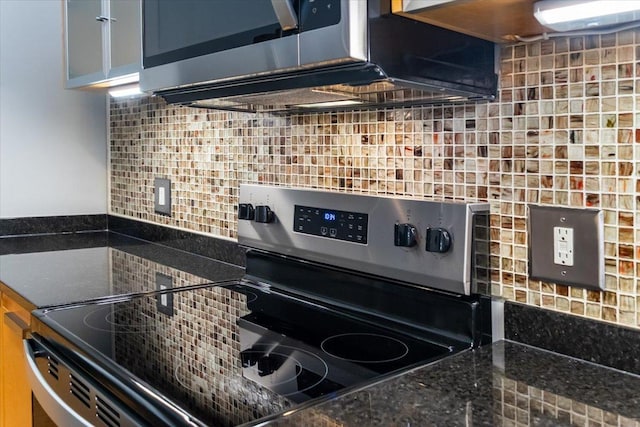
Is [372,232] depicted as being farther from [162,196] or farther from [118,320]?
[162,196]

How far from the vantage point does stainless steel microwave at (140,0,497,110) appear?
34.1 inches

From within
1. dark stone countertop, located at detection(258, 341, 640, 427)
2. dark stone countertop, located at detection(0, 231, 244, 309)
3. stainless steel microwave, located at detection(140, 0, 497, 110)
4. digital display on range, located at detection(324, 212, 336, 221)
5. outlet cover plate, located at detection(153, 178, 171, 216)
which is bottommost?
dark stone countertop, located at detection(258, 341, 640, 427)

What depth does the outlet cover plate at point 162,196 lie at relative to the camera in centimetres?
209

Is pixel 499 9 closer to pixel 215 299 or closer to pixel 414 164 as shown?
pixel 414 164

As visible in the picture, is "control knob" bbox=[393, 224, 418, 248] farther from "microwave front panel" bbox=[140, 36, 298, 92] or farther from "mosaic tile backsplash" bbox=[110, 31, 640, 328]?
"microwave front panel" bbox=[140, 36, 298, 92]

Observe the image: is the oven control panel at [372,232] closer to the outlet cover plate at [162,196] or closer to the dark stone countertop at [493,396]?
the dark stone countertop at [493,396]

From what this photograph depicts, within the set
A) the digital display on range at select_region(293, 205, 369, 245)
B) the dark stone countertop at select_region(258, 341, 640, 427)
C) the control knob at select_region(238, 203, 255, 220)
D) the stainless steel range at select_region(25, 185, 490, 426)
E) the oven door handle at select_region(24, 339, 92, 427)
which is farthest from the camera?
the control knob at select_region(238, 203, 255, 220)

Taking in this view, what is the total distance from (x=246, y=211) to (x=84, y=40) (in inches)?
34.1

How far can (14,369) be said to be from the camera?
1518 millimetres

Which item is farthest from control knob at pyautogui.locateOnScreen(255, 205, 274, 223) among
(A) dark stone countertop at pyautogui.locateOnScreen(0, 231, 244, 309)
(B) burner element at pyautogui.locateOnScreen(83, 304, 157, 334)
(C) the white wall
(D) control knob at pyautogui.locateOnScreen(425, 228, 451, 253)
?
(C) the white wall

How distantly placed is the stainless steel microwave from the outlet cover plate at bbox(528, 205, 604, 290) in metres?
0.24

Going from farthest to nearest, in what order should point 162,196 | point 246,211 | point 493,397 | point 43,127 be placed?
point 43,127 → point 162,196 → point 246,211 → point 493,397

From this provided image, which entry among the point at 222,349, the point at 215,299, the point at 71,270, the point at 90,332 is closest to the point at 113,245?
the point at 71,270

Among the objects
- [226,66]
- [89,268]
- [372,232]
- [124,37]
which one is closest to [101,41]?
[124,37]
